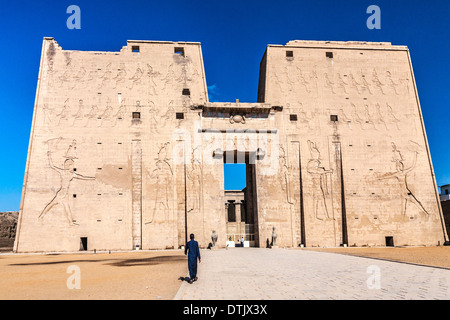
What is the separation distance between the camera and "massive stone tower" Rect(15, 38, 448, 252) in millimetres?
23438

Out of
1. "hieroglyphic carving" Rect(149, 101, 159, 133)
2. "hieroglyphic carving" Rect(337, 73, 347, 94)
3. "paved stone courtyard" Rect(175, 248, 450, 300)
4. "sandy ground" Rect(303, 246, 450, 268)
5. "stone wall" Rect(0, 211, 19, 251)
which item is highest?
"hieroglyphic carving" Rect(337, 73, 347, 94)

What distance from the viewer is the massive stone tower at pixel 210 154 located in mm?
23438

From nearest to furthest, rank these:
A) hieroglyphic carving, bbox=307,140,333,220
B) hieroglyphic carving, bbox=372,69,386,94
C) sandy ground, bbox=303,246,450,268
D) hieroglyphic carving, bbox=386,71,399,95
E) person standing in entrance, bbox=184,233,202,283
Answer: person standing in entrance, bbox=184,233,202,283 < sandy ground, bbox=303,246,450,268 < hieroglyphic carving, bbox=307,140,333,220 < hieroglyphic carving, bbox=372,69,386,94 < hieroglyphic carving, bbox=386,71,399,95

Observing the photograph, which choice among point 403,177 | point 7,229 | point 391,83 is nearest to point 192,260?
point 403,177

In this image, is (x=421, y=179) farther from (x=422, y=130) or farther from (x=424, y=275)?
(x=424, y=275)

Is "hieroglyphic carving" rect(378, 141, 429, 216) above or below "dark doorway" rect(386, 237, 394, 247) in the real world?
above

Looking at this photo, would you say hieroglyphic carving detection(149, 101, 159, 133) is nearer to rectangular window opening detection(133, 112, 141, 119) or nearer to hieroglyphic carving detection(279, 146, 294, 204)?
rectangular window opening detection(133, 112, 141, 119)

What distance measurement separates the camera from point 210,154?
24562 millimetres

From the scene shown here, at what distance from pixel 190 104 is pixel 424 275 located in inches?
756

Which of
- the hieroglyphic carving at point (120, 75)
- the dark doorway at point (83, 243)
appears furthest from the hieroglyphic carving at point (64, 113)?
the dark doorway at point (83, 243)

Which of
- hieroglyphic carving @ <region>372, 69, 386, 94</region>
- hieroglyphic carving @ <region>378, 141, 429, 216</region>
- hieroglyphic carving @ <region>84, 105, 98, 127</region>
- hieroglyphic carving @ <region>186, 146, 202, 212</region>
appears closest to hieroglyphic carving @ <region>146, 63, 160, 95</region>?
hieroglyphic carving @ <region>84, 105, 98, 127</region>

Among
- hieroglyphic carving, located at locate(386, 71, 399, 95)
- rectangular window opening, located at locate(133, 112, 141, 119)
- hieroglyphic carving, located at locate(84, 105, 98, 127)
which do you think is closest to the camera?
hieroglyphic carving, located at locate(84, 105, 98, 127)

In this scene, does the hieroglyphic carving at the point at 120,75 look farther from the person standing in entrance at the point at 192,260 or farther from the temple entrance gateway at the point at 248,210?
the person standing in entrance at the point at 192,260
